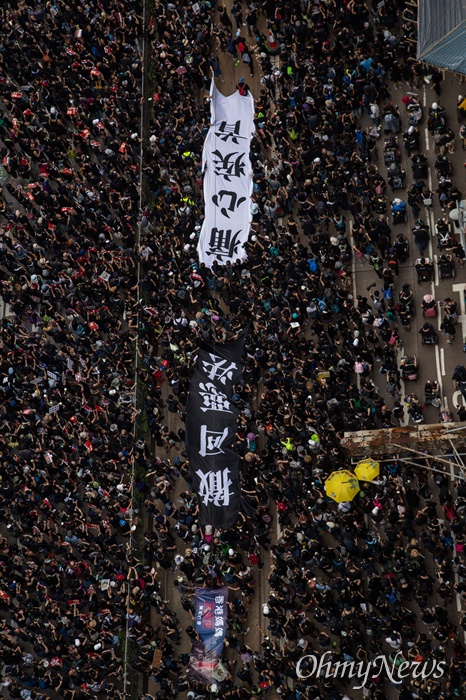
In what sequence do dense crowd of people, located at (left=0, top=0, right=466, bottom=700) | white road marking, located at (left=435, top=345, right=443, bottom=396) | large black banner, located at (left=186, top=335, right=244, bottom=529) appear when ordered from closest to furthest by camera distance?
dense crowd of people, located at (left=0, top=0, right=466, bottom=700)
white road marking, located at (left=435, top=345, right=443, bottom=396)
large black banner, located at (left=186, top=335, right=244, bottom=529)

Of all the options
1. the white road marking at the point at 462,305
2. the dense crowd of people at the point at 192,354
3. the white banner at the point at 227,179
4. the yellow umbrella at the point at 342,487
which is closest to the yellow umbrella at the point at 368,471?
the yellow umbrella at the point at 342,487

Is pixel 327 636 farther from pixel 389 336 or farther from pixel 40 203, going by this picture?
pixel 40 203

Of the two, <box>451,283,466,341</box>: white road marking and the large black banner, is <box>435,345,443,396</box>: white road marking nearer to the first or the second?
<box>451,283,466,341</box>: white road marking

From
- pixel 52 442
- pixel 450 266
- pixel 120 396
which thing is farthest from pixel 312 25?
pixel 52 442

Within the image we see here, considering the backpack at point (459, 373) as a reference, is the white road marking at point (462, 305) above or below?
above

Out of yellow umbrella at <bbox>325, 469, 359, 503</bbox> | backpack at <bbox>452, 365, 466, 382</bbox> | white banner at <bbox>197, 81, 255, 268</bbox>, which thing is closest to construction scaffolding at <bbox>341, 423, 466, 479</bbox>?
yellow umbrella at <bbox>325, 469, 359, 503</bbox>

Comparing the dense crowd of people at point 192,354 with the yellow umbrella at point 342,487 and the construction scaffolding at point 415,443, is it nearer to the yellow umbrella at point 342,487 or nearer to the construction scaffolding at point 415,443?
the construction scaffolding at point 415,443
